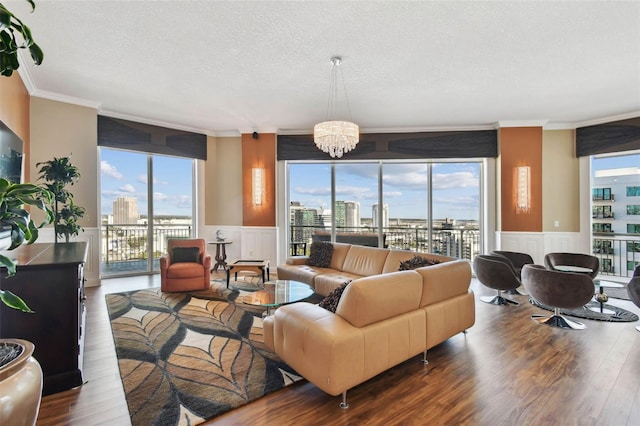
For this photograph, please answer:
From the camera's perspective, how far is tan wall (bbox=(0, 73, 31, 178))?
3.19 m

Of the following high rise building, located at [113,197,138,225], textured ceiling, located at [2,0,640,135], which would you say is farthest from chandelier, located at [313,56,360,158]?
high rise building, located at [113,197,138,225]

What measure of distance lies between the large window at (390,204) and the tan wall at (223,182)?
47.7 inches

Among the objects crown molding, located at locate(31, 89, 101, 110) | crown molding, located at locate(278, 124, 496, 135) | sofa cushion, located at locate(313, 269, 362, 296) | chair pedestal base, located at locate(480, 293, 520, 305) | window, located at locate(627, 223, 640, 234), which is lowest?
chair pedestal base, located at locate(480, 293, 520, 305)

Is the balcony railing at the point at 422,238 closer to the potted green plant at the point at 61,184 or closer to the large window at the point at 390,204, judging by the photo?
the large window at the point at 390,204

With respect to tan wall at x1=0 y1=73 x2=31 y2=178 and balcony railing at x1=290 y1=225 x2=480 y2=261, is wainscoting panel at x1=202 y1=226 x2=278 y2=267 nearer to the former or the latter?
balcony railing at x1=290 y1=225 x2=480 y2=261

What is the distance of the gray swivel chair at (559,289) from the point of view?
10.4ft

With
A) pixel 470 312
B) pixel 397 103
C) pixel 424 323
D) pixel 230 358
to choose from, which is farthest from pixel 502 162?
pixel 230 358

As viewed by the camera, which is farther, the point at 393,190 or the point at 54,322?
the point at 393,190

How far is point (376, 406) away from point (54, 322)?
7.92ft

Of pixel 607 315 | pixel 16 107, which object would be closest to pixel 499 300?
pixel 607 315

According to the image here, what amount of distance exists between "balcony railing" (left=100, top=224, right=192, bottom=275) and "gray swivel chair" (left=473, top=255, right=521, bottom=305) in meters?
5.98

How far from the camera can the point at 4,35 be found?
1269 mm

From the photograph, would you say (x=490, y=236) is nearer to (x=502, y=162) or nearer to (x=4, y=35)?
(x=502, y=162)

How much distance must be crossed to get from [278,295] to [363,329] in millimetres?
1500
